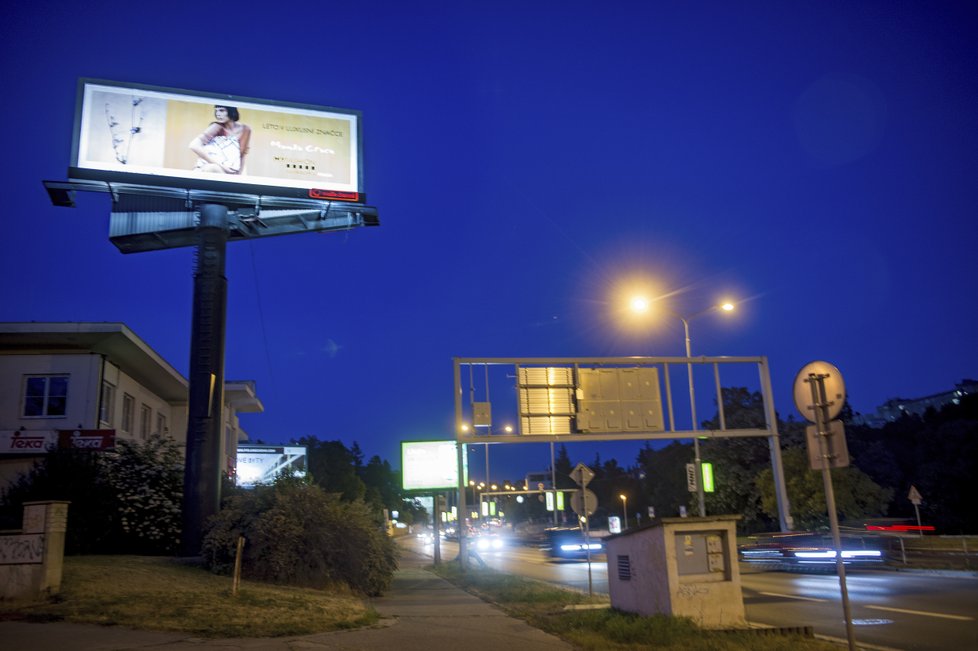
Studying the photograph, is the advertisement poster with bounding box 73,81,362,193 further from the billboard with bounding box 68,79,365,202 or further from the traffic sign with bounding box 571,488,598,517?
the traffic sign with bounding box 571,488,598,517

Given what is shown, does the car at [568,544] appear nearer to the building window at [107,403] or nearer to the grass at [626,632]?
the building window at [107,403]

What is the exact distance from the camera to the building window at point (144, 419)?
35.9m

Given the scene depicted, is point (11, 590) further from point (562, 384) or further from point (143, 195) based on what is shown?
point (562, 384)

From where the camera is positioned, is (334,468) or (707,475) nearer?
(707,475)

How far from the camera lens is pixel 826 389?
8.96 meters

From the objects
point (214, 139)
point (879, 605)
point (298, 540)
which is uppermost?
point (214, 139)

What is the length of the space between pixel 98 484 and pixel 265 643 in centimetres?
1315

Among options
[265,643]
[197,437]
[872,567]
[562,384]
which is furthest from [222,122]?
[872,567]

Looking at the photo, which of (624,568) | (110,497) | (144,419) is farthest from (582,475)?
(144,419)

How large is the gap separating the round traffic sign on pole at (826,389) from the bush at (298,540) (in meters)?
13.1

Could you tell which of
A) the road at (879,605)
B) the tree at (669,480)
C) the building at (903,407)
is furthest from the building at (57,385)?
the building at (903,407)

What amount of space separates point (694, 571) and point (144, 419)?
3137cm

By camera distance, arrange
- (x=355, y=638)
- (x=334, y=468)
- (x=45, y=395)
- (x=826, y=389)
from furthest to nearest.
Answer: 1. (x=334, y=468)
2. (x=45, y=395)
3. (x=355, y=638)
4. (x=826, y=389)

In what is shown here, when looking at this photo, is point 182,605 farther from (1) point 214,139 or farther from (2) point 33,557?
(1) point 214,139
